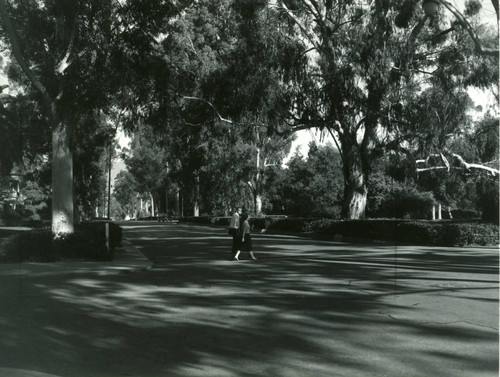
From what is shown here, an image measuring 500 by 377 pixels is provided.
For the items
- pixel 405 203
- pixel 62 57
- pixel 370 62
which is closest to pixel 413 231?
pixel 370 62

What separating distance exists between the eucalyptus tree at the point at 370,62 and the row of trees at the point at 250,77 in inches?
2.5

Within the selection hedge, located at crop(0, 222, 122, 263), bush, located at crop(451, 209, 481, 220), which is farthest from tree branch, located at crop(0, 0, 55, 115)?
bush, located at crop(451, 209, 481, 220)

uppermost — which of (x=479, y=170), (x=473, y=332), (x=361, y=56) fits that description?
(x=361, y=56)

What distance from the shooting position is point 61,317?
884 cm

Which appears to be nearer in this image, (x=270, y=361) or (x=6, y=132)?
(x=270, y=361)

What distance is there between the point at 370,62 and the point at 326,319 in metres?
17.5

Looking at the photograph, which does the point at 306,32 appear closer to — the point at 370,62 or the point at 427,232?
the point at 370,62

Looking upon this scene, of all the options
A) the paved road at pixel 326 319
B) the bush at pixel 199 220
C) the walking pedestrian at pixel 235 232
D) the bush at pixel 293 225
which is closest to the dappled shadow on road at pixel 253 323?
the paved road at pixel 326 319

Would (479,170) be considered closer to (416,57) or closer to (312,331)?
(416,57)

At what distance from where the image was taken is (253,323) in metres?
8.23

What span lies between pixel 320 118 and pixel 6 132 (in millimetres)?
14641

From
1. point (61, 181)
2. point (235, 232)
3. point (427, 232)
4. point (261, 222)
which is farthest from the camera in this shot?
point (261, 222)

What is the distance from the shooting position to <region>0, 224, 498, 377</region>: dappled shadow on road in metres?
6.00

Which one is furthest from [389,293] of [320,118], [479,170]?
[479,170]
